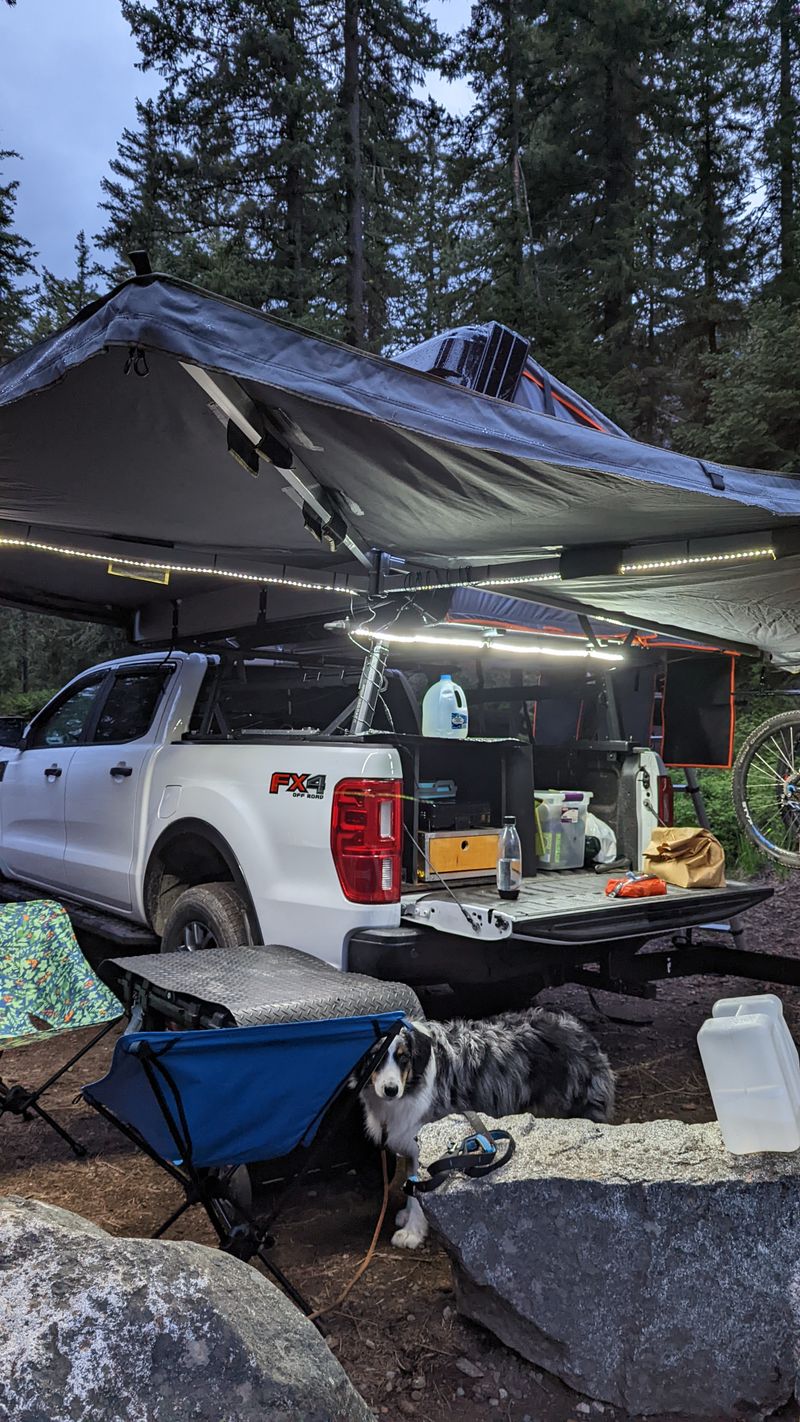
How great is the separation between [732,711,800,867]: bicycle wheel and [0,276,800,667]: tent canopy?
1.38 m

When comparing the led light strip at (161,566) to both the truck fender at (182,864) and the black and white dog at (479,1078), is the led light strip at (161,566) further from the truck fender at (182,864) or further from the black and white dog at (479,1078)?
the black and white dog at (479,1078)

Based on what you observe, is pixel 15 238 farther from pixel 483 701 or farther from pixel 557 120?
pixel 483 701

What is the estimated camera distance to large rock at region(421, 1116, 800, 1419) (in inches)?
96.8

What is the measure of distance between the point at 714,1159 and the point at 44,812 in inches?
187

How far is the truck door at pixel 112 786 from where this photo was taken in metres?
5.22

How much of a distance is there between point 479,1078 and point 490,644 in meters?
2.76

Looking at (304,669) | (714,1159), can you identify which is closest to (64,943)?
(304,669)

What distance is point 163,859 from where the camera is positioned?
4945 millimetres

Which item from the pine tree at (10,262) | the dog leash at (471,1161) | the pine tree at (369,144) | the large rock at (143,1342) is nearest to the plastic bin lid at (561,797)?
the dog leash at (471,1161)

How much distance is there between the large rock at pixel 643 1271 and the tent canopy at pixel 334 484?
6.90 feet

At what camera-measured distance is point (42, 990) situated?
3789 mm

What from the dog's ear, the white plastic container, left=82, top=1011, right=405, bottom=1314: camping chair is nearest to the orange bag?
the white plastic container

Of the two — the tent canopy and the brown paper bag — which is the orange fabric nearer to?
the tent canopy

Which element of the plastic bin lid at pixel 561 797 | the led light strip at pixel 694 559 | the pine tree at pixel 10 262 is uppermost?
the pine tree at pixel 10 262
